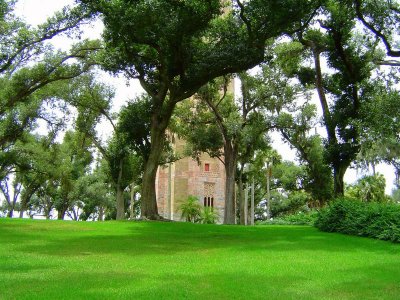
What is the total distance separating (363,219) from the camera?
1872 cm

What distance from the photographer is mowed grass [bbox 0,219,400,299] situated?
7.90 metres

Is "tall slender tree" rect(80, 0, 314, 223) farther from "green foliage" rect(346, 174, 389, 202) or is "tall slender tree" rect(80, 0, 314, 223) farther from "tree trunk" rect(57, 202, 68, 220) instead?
"tree trunk" rect(57, 202, 68, 220)

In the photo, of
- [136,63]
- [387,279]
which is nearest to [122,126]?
[136,63]

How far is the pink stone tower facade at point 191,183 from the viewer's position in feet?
199

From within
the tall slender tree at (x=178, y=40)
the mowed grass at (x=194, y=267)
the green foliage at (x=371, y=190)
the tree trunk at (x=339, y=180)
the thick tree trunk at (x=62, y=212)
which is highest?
the tall slender tree at (x=178, y=40)

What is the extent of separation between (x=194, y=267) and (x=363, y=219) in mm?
10238

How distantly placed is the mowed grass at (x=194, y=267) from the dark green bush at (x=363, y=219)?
0.77 meters

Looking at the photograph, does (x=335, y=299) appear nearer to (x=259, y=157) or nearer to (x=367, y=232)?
(x=367, y=232)

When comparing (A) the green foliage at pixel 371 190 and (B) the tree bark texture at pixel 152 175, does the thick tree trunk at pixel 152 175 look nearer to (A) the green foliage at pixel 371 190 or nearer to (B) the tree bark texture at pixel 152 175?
(B) the tree bark texture at pixel 152 175

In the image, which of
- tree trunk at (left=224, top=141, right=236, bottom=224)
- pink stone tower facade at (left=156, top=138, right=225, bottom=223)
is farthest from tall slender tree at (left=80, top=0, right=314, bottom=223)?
pink stone tower facade at (left=156, top=138, right=225, bottom=223)

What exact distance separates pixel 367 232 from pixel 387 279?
29.5 feet

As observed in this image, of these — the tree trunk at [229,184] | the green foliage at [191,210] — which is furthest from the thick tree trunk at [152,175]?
the green foliage at [191,210]

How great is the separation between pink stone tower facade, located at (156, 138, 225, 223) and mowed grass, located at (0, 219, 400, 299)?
138ft

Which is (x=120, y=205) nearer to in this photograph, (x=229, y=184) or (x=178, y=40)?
(x=229, y=184)
